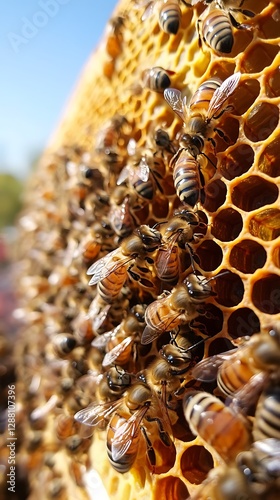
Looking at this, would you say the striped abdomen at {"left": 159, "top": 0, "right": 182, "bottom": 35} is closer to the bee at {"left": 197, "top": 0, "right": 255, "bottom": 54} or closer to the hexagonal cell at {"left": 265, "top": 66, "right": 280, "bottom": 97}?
the bee at {"left": 197, "top": 0, "right": 255, "bottom": 54}

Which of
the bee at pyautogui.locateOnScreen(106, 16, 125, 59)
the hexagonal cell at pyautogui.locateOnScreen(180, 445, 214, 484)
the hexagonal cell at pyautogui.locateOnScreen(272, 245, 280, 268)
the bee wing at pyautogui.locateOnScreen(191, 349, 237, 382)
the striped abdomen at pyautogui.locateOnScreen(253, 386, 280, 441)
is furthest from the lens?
the bee at pyautogui.locateOnScreen(106, 16, 125, 59)

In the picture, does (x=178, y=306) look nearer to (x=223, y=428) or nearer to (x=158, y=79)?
(x=223, y=428)

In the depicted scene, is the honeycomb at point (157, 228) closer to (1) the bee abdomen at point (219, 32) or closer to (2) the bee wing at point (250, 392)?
(1) the bee abdomen at point (219, 32)

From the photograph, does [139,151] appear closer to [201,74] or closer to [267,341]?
[201,74]

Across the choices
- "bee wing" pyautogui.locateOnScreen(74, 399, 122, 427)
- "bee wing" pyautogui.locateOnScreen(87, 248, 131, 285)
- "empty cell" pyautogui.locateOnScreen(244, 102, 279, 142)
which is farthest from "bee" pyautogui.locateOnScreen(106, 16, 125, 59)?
"bee wing" pyautogui.locateOnScreen(74, 399, 122, 427)

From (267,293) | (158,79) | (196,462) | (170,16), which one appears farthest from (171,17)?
(196,462)

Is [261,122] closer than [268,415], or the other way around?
[268,415]

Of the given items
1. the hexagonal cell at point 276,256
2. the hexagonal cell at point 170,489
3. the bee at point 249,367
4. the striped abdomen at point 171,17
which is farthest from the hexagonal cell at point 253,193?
the hexagonal cell at point 170,489
